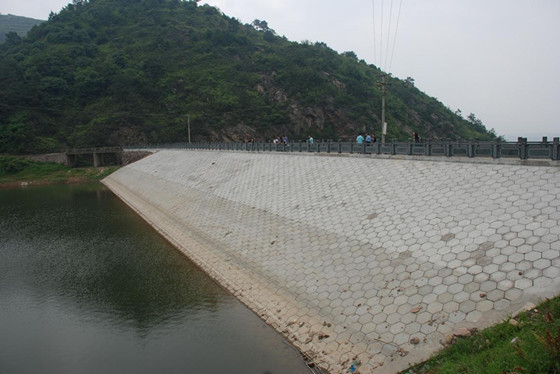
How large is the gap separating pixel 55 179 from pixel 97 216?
116ft

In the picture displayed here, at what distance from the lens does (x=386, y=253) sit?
13.1m

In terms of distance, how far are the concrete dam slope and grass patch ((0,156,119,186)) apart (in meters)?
48.1

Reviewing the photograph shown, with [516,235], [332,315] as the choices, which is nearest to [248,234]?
[332,315]

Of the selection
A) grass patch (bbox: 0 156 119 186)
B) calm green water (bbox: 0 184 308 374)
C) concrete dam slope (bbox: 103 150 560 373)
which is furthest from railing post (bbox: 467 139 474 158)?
grass patch (bbox: 0 156 119 186)

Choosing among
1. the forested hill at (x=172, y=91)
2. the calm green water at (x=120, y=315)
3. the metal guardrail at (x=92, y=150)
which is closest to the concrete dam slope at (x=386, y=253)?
the calm green water at (x=120, y=315)

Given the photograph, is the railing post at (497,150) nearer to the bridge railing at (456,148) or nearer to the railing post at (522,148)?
the bridge railing at (456,148)

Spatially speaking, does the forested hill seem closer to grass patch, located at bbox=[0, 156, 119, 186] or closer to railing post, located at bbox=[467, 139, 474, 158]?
grass patch, located at bbox=[0, 156, 119, 186]

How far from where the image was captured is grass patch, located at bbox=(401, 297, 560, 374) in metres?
6.35

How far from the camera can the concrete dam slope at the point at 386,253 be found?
9656mm

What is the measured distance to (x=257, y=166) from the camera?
31.0 metres

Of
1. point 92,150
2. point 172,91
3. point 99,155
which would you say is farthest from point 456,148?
point 172,91

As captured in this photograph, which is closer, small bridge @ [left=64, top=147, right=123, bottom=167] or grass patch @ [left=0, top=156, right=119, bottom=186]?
grass patch @ [left=0, top=156, right=119, bottom=186]

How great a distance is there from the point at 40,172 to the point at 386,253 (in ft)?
220

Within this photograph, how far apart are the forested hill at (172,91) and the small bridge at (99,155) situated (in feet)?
14.0
